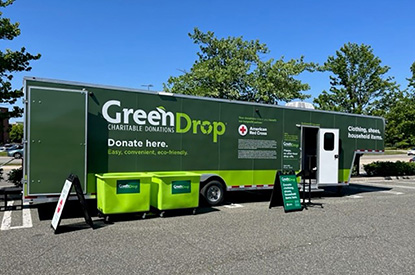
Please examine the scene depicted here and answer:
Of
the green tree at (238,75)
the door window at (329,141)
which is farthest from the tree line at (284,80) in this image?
the door window at (329,141)

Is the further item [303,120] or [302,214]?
[303,120]

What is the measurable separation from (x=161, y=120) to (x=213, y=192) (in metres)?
2.37

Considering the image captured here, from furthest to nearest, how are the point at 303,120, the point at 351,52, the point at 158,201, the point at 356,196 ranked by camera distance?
the point at 351,52, the point at 356,196, the point at 303,120, the point at 158,201

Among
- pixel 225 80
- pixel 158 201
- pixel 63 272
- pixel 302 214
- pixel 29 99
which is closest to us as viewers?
pixel 63 272

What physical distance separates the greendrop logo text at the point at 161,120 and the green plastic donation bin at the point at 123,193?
4.31ft

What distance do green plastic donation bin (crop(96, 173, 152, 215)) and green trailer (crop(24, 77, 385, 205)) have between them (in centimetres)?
52

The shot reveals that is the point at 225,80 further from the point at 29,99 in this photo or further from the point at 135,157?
the point at 29,99

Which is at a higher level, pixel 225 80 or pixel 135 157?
pixel 225 80

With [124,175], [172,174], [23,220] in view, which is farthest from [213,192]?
[23,220]

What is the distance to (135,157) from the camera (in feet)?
27.9

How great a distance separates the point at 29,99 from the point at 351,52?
57.8 ft

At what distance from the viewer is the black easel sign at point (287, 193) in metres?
9.16

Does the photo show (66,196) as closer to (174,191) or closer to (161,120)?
(174,191)

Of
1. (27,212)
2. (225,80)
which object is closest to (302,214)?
(27,212)
